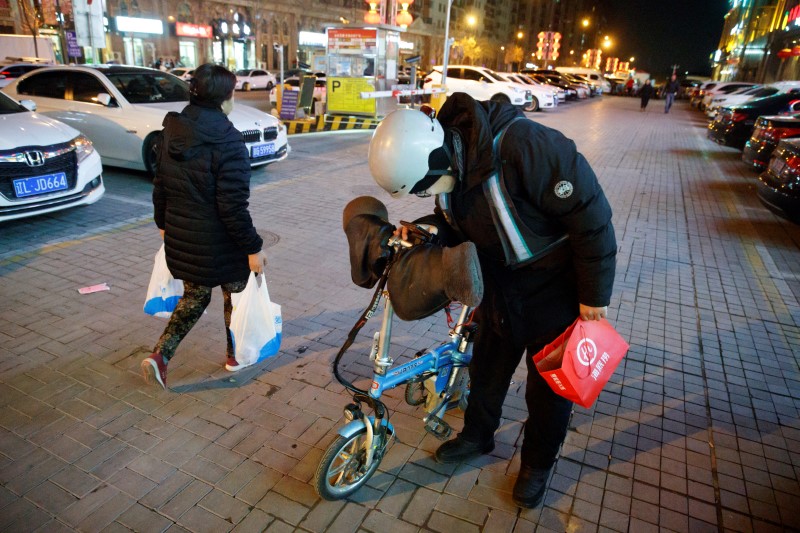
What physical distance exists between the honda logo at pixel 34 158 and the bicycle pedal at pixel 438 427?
17.6ft

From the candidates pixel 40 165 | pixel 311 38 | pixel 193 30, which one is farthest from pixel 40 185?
pixel 311 38

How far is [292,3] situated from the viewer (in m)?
55.7

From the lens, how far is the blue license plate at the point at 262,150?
860 centimetres

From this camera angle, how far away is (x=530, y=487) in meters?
2.58

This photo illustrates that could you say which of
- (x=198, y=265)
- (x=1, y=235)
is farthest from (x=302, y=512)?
(x=1, y=235)

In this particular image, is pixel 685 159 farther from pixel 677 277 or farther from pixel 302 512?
pixel 302 512

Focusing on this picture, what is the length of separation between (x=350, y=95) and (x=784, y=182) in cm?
1185

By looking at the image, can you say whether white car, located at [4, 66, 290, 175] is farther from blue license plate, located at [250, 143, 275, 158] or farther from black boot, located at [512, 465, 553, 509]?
black boot, located at [512, 465, 553, 509]

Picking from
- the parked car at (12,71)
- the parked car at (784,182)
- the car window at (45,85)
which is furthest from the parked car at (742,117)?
the parked car at (12,71)

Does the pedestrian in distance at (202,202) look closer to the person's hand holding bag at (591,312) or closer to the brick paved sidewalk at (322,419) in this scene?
the brick paved sidewalk at (322,419)

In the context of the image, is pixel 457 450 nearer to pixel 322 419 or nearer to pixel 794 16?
pixel 322 419

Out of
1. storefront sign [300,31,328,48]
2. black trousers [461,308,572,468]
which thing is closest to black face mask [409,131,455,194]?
black trousers [461,308,572,468]

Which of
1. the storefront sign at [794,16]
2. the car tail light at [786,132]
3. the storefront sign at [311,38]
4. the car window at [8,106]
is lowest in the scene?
the car window at [8,106]

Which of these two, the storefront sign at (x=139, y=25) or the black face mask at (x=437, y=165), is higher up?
the storefront sign at (x=139, y=25)
